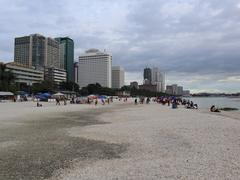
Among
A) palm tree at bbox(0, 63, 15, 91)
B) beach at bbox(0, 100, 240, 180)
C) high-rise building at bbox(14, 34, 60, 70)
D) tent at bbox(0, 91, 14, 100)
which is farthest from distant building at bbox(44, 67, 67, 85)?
beach at bbox(0, 100, 240, 180)

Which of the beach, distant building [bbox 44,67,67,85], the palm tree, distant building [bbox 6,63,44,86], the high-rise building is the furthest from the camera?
the high-rise building

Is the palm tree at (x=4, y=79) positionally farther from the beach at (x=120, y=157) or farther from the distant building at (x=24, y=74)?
the beach at (x=120, y=157)

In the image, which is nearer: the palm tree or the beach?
the beach

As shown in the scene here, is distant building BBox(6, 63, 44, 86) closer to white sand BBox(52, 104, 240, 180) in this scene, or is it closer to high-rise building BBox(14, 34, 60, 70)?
high-rise building BBox(14, 34, 60, 70)

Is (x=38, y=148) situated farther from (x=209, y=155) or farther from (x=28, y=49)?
(x=28, y=49)

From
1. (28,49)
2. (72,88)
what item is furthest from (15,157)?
(28,49)

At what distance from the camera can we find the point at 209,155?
9.30 m

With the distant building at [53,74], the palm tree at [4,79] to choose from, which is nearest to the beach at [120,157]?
the palm tree at [4,79]

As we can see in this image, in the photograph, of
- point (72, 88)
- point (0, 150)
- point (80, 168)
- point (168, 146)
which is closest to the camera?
point (80, 168)

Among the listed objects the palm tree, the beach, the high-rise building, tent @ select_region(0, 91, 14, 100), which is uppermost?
the high-rise building

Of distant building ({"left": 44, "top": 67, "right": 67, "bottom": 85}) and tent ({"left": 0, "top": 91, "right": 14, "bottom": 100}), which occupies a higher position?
distant building ({"left": 44, "top": 67, "right": 67, "bottom": 85})

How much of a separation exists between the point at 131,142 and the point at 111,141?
35.4 inches

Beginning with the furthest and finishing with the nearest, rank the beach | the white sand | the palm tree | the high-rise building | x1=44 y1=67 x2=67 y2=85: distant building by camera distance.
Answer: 1. the high-rise building
2. x1=44 y1=67 x2=67 y2=85: distant building
3. the palm tree
4. the beach
5. the white sand

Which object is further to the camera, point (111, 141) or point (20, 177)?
point (111, 141)
